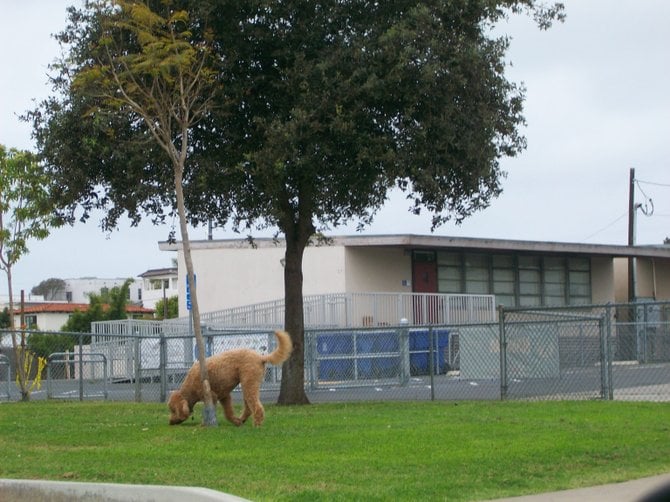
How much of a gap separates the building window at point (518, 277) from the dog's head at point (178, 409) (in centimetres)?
2676

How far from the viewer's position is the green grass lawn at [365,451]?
9.61 meters

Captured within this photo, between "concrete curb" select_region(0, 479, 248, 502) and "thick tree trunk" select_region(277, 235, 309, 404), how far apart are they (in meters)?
9.79

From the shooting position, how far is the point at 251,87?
18.1 m

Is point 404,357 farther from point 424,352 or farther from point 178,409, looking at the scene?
point 178,409

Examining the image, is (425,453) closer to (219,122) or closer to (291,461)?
(291,461)

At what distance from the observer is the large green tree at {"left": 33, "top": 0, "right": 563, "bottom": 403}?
16.9 metres

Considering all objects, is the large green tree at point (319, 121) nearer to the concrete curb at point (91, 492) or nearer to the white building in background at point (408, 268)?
the concrete curb at point (91, 492)

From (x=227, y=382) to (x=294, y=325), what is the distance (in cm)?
474

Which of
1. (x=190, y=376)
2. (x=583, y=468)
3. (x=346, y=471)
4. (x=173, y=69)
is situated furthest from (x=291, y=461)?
(x=173, y=69)

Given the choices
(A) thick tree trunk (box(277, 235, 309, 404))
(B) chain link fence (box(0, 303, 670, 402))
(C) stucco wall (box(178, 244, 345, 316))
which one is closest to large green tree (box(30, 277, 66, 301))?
(C) stucco wall (box(178, 244, 345, 316))

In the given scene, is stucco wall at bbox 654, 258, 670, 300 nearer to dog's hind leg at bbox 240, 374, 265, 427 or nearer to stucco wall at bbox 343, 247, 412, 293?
stucco wall at bbox 343, 247, 412, 293

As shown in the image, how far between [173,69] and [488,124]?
18.7 feet

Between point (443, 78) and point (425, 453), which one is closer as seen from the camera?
point (425, 453)

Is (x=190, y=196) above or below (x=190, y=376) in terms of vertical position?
above
